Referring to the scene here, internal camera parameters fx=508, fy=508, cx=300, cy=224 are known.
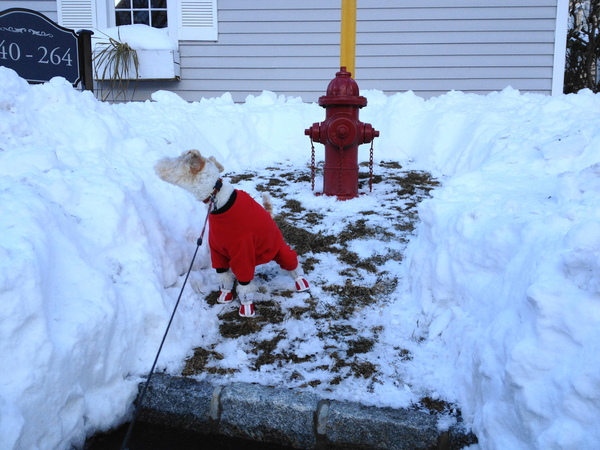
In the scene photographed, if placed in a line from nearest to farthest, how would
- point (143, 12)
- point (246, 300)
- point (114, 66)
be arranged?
point (246, 300)
point (114, 66)
point (143, 12)

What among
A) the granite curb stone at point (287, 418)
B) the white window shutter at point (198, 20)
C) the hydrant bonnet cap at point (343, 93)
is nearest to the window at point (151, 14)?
the white window shutter at point (198, 20)

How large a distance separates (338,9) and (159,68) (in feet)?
9.82

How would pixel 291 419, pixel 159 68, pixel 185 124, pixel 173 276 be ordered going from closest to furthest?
1. pixel 291 419
2. pixel 173 276
3. pixel 185 124
4. pixel 159 68

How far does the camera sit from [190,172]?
3.17 metres

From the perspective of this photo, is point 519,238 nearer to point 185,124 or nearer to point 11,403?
point 11,403

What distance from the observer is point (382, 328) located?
10.8 feet

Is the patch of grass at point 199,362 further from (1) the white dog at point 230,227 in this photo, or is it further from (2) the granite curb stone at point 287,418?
(1) the white dog at point 230,227

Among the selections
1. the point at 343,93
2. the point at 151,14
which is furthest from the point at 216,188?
the point at 151,14

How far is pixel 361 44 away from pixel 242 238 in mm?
5857

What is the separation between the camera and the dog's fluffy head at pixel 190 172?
3.17 m

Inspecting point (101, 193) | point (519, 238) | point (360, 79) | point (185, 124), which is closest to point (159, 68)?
point (185, 124)

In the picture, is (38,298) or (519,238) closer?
(38,298)

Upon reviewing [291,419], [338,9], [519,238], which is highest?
[338,9]

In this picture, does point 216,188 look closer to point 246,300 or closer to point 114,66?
point 246,300
